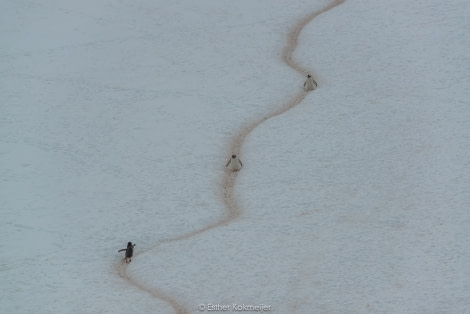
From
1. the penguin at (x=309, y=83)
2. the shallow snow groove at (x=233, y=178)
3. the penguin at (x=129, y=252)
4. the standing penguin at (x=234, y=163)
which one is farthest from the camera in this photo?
the penguin at (x=309, y=83)

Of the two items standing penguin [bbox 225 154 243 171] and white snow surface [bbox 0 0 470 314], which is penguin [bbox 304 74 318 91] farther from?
standing penguin [bbox 225 154 243 171]

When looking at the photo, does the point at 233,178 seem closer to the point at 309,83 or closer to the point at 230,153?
the point at 230,153

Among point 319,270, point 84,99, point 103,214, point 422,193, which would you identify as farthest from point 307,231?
point 84,99

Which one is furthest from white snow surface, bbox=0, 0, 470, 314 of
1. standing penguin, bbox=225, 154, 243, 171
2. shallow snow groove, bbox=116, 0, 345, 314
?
standing penguin, bbox=225, 154, 243, 171

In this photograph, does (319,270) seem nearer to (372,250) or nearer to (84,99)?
(372,250)

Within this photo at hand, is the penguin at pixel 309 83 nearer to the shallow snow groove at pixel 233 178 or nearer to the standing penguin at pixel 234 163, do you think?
the shallow snow groove at pixel 233 178

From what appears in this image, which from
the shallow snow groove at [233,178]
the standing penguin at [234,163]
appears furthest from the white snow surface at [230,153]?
the standing penguin at [234,163]

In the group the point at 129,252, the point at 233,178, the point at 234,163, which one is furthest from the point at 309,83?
the point at 129,252
